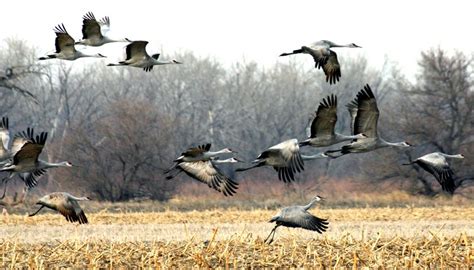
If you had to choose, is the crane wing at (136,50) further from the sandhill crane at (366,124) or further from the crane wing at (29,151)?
the sandhill crane at (366,124)

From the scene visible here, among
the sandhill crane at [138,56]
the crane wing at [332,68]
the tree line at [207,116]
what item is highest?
the sandhill crane at [138,56]

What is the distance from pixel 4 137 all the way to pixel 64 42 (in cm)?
170

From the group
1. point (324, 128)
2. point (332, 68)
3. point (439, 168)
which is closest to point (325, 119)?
point (324, 128)

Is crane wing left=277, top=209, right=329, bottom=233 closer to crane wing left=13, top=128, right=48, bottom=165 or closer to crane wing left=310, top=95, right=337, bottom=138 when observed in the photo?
crane wing left=310, top=95, right=337, bottom=138

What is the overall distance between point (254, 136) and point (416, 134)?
864 inches

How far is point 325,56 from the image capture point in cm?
1539

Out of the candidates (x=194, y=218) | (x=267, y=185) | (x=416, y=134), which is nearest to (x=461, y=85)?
(x=416, y=134)

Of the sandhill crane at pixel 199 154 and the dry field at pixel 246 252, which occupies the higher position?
the sandhill crane at pixel 199 154

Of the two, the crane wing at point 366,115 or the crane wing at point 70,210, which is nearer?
the crane wing at point 70,210

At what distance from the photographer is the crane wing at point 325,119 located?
14.4 meters

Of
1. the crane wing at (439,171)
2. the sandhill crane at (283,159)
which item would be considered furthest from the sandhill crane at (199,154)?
the crane wing at (439,171)

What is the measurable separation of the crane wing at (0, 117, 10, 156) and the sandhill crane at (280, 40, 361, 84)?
15.1 ft

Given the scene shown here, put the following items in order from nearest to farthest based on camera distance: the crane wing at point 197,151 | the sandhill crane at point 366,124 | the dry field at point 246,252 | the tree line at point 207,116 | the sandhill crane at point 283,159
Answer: the dry field at point 246,252
the sandhill crane at point 283,159
the crane wing at point 197,151
the sandhill crane at point 366,124
the tree line at point 207,116

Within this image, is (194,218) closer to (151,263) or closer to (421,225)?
(421,225)
